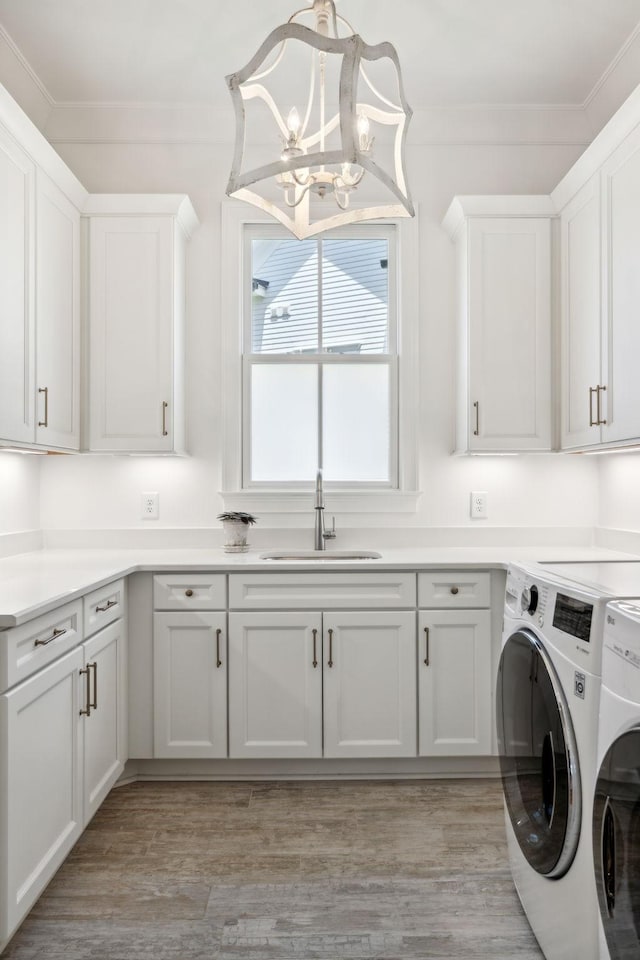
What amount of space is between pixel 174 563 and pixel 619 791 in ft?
5.77

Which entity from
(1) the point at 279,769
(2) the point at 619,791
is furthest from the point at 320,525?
(2) the point at 619,791

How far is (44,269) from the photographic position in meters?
2.47

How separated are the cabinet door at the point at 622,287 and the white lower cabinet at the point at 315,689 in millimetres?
1097

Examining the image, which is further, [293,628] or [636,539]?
[636,539]

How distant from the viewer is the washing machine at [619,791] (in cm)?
108

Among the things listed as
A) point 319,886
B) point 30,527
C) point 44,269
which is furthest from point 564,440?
point 30,527

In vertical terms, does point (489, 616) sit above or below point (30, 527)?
below

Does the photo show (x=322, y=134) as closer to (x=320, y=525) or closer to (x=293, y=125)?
(x=293, y=125)

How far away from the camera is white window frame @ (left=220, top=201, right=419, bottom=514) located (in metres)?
3.07

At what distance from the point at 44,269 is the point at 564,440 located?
88.0 inches

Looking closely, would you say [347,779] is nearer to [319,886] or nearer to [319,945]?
[319,886]

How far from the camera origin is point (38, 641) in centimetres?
169

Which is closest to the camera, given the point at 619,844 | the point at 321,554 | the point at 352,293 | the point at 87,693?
the point at 619,844

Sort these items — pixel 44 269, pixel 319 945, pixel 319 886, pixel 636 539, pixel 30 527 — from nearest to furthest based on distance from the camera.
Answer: pixel 319 945 → pixel 319 886 → pixel 44 269 → pixel 636 539 → pixel 30 527
